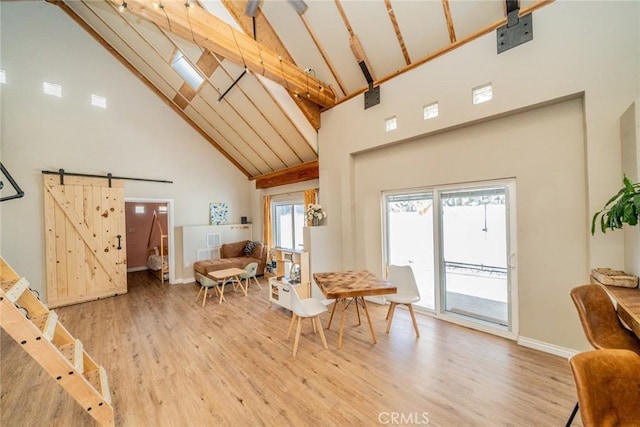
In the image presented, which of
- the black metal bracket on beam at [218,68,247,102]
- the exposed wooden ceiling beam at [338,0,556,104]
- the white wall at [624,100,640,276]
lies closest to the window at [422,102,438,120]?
the exposed wooden ceiling beam at [338,0,556,104]

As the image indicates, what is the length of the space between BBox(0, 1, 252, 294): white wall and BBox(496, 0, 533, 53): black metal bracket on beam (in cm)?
649

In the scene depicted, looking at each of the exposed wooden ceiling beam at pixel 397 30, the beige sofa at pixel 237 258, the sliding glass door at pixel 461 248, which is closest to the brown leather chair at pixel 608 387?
the sliding glass door at pixel 461 248

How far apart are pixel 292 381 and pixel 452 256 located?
268 cm

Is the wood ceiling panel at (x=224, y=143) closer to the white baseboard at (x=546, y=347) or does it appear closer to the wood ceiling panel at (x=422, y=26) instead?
the wood ceiling panel at (x=422, y=26)

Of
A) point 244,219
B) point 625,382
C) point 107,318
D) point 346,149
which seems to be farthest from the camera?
point 244,219

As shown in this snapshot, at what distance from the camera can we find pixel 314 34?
3.49 meters

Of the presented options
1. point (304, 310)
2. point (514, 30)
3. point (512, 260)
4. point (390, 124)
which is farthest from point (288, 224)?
point (514, 30)

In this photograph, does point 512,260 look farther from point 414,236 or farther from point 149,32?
point 149,32

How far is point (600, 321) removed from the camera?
5.72 ft

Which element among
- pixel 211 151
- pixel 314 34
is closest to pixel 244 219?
pixel 211 151

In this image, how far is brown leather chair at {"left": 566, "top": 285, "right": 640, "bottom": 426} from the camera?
5.33ft

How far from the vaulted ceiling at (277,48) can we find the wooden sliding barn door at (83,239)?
2.65 metres

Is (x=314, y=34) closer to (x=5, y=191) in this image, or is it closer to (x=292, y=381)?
(x=292, y=381)

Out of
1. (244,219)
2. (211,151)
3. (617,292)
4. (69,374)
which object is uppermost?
(211,151)
